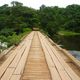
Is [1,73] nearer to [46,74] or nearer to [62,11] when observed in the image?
[46,74]

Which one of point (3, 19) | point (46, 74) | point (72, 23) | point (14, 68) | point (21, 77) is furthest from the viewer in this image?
point (72, 23)

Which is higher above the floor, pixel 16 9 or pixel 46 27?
pixel 16 9

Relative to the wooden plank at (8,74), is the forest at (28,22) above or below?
below

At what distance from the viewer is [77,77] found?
197 inches

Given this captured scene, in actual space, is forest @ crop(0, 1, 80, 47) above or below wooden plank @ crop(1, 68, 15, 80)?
below

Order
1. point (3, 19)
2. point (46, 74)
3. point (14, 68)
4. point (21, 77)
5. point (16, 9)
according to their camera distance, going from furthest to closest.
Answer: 1. point (16, 9)
2. point (3, 19)
3. point (14, 68)
4. point (46, 74)
5. point (21, 77)

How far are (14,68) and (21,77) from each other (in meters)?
0.85

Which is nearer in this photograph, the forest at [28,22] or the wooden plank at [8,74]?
the wooden plank at [8,74]

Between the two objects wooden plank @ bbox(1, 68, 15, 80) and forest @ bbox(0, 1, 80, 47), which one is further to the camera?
forest @ bbox(0, 1, 80, 47)

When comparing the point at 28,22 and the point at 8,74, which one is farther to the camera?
the point at 28,22

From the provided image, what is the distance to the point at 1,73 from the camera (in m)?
5.25

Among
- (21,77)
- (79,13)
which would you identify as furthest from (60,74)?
(79,13)

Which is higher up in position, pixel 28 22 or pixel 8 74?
pixel 8 74

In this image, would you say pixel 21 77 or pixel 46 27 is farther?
pixel 46 27
